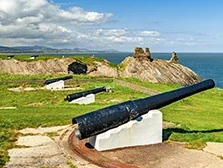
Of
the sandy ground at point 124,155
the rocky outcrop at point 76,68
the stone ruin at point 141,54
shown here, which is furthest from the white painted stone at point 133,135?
the rocky outcrop at point 76,68

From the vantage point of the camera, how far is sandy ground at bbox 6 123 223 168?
8258 mm

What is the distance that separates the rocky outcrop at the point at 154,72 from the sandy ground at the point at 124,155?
3449 cm

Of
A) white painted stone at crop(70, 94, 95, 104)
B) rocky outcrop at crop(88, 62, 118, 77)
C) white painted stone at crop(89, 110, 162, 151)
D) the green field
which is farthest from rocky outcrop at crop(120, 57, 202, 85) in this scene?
white painted stone at crop(89, 110, 162, 151)

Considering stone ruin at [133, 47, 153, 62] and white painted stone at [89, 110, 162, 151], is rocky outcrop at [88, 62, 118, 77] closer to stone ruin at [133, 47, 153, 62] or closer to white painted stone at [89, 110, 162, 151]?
stone ruin at [133, 47, 153, 62]

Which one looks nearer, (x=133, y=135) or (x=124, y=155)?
(x=124, y=155)

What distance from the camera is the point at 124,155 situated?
888 cm

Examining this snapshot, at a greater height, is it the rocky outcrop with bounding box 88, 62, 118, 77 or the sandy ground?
the sandy ground

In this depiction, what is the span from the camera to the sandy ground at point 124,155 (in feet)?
27.1

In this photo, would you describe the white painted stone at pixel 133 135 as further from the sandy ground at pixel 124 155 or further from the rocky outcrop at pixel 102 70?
the rocky outcrop at pixel 102 70

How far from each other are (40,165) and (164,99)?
4.15 meters

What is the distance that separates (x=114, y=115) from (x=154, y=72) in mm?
37300

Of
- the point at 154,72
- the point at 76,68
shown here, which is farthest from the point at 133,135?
the point at 76,68

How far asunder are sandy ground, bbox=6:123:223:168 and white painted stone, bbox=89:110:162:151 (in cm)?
20

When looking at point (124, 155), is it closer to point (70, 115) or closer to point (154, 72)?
point (70, 115)
